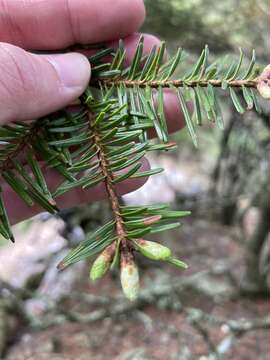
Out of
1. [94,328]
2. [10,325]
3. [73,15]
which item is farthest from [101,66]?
[10,325]

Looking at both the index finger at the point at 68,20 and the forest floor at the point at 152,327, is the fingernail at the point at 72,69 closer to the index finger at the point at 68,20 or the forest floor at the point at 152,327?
the index finger at the point at 68,20

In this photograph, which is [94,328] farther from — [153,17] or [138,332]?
[153,17]

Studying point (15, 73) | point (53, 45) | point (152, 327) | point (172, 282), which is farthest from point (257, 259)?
point (15, 73)

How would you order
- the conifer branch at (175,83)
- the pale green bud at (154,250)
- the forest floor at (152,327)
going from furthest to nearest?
1. the forest floor at (152,327)
2. the conifer branch at (175,83)
3. the pale green bud at (154,250)

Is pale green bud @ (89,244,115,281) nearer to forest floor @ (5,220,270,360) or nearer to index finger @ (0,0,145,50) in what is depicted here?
index finger @ (0,0,145,50)

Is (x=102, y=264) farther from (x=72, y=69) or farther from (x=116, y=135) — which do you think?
(x=72, y=69)

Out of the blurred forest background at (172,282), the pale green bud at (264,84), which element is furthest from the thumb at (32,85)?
the blurred forest background at (172,282)
